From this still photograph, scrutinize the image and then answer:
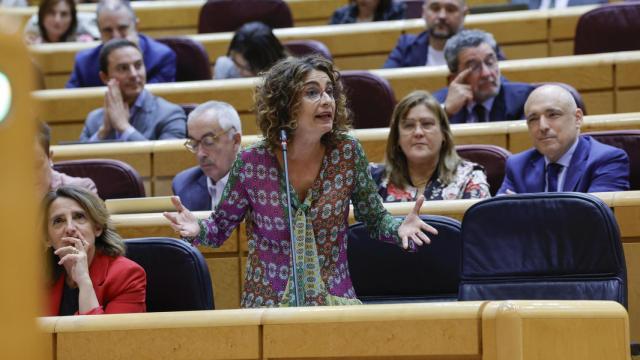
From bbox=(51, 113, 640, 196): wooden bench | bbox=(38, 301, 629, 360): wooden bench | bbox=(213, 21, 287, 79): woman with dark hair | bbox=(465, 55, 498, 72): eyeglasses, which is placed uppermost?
bbox=(213, 21, 287, 79): woman with dark hair

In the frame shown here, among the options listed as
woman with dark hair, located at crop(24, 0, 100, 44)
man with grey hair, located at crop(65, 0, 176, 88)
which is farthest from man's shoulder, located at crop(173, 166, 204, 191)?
woman with dark hair, located at crop(24, 0, 100, 44)

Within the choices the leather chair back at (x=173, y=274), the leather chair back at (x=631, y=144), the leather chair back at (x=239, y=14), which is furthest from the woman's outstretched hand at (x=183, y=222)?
the leather chair back at (x=239, y=14)

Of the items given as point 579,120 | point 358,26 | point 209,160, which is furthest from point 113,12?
point 579,120

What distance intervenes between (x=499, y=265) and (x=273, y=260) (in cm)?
33

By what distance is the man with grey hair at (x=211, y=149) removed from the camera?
2.09m

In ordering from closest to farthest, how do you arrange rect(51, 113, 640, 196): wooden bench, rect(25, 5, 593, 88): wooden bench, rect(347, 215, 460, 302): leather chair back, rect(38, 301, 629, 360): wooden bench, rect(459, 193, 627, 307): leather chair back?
rect(38, 301, 629, 360): wooden bench
rect(459, 193, 627, 307): leather chair back
rect(347, 215, 460, 302): leather chair back
rect(51, 113, 640, 196): wooden bench
rect(25, 5, 593, 88): wooden bench

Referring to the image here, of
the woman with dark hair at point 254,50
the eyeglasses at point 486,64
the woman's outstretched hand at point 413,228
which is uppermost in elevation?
the woman with dark hair at point 254,50

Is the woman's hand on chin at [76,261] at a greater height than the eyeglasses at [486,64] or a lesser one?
lesser

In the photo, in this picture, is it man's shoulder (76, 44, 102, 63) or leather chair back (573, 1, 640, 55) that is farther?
man's shoulder (76, 44, 102, 63)

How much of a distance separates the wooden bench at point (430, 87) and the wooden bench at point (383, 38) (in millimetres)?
305

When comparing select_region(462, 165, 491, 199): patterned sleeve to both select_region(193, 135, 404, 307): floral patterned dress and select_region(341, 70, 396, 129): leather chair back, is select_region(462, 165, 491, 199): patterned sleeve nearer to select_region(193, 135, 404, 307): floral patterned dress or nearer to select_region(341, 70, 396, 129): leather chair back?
select_region(193, 135, 404, 307): floral patterned dress

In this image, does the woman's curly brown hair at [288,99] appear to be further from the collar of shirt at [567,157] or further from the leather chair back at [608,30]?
the leather chair back at [608,30]

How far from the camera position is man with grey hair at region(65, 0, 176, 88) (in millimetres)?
3115

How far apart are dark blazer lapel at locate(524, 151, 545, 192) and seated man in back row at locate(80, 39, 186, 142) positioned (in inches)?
38.5
